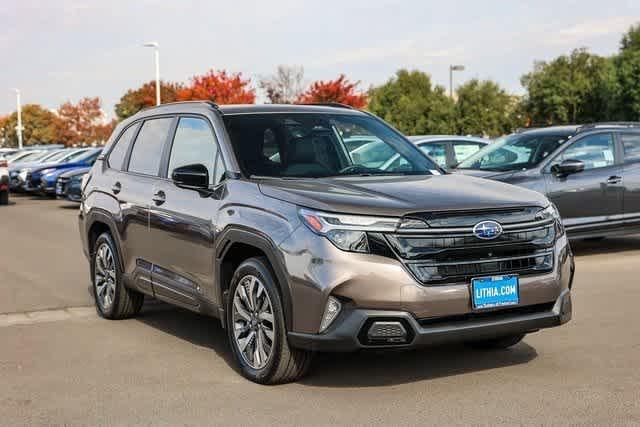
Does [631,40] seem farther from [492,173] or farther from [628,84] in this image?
[492,173]

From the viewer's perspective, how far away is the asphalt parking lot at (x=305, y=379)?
521 centimetres

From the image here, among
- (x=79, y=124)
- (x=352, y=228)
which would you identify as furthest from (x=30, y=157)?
(x=79, y=124)

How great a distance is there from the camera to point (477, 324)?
5.45m

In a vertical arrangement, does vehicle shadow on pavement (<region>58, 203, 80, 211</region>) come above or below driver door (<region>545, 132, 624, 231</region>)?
below

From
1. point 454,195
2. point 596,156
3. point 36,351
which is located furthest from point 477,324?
point 596,156

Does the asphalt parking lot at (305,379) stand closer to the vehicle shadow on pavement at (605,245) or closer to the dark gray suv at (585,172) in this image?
the dark gray suv at (585,172)

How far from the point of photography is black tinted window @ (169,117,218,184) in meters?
6.69

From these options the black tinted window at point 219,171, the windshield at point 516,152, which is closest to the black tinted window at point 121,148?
the black tinted window at point 219,171

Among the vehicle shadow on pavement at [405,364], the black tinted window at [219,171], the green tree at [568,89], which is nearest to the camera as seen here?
the vehicle shadow on pavement at [405,364]

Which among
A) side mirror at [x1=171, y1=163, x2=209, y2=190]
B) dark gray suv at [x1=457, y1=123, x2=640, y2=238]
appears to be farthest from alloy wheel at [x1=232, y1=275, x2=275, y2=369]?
dark gray suv at [x1=457, y1=123, x2=640, y2=238]

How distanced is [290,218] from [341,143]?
1554 millimetres

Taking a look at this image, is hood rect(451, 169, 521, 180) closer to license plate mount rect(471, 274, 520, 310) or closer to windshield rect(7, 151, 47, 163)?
license plate mount rect(471, 274, 520, 310)

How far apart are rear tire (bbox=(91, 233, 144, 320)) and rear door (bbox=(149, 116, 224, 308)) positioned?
0.86 metres

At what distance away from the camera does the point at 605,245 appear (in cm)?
1345
